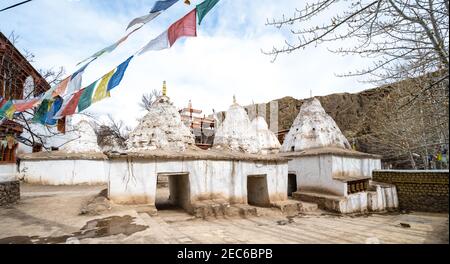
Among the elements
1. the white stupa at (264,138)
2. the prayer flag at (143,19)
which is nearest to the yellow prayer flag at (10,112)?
the prayer flag at (143,19)

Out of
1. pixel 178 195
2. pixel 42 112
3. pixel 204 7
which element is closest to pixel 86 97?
pixel 42 112

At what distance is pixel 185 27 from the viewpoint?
4941 mm

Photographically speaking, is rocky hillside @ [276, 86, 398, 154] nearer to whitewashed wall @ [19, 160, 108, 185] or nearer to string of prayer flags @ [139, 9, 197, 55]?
whitewashed wall @ [19, 160, 108, 185]

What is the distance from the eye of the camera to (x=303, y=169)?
1389 cm

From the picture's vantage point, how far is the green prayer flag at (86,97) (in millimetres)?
6023

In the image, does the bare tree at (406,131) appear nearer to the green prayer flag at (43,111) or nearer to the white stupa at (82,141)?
the green prayer flag at (43,111)

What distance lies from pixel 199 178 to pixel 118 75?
5300 millimetres

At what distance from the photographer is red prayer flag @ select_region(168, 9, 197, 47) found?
4.89 meters

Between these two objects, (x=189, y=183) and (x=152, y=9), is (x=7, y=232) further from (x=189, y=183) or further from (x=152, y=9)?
(x=152, y=9)

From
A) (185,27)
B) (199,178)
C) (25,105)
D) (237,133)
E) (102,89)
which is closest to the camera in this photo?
(185,27)

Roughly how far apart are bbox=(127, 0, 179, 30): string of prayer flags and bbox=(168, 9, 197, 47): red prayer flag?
39 cm

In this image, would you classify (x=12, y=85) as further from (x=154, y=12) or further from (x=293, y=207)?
(x=293, y=207)

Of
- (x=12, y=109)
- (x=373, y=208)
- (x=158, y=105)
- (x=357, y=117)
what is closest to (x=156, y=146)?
(x=158, y=105)
